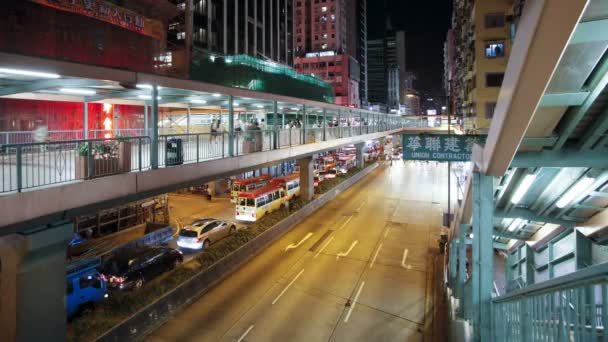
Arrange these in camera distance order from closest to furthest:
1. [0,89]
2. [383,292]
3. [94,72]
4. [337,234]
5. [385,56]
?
[94,72] → [0,89] → [383,292] → [337,234] → [385,56]

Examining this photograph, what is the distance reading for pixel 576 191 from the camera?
7.27 m

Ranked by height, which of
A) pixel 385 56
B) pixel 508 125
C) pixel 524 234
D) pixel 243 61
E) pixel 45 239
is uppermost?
pixel 385 56

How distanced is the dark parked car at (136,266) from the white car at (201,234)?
2253mm

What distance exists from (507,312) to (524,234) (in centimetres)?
844

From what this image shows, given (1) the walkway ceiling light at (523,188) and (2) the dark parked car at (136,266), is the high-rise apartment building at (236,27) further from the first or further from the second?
(1) the walkway ceiling light at (523,188)

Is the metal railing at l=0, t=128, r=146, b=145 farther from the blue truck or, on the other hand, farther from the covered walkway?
the covered walkway

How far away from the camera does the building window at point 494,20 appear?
30938 millimetres

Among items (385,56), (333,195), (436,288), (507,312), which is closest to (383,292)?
(436,288)

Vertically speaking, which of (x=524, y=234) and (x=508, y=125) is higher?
(x=508, y=125)

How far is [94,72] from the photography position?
26.0ft

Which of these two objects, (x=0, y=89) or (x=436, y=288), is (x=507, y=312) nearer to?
(x=436, y=288)

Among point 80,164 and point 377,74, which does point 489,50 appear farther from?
point 377,74

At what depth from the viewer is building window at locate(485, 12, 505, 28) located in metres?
30.9

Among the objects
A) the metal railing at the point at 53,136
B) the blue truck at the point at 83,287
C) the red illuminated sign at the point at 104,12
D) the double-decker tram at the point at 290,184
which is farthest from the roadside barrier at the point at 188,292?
the red illuminated sign at the point at 104,12
